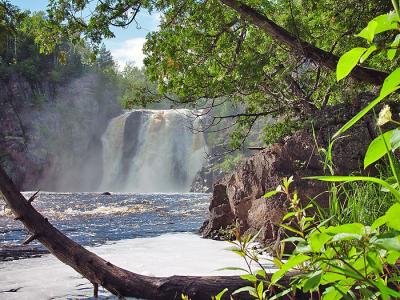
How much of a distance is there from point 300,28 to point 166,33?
2.49 m

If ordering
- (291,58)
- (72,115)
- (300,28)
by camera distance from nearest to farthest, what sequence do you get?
(291,58)
(300,28)
(72,115)

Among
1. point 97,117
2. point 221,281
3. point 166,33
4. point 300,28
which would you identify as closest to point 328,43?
point 300,28

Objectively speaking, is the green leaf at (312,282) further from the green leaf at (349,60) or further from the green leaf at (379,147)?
the green leaf at (349,60)

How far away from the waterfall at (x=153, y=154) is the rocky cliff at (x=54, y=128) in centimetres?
603

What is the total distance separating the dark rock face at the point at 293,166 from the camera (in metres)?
6.39

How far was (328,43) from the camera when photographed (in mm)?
8211

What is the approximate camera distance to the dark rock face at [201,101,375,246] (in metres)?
6.39

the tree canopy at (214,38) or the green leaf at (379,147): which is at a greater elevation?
the tree canopy at (214,38)

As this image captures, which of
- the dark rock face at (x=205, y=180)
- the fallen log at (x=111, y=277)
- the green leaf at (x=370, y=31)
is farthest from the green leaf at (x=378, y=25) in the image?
the dark rock face at (x=205, y=180)

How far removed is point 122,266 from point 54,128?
45.8 metres

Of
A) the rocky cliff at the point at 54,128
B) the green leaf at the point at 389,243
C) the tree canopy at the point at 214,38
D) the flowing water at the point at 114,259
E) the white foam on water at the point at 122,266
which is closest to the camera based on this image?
the green leaf at the point at 389,243

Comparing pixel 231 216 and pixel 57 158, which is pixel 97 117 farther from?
pixel 231 216

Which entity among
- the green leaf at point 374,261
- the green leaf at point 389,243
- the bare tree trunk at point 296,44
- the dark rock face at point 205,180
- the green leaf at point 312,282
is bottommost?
the dark rock face at point 205,180

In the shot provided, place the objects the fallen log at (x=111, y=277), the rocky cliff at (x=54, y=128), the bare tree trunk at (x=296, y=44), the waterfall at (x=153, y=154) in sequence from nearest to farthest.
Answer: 1. the fallen log at (x=111, y=277)
2. the bare tree trunk at (x=296, y=44)
3. the waterfall at (x=153, y=154)
4. the rocky cliff at (x=54, y=128)
